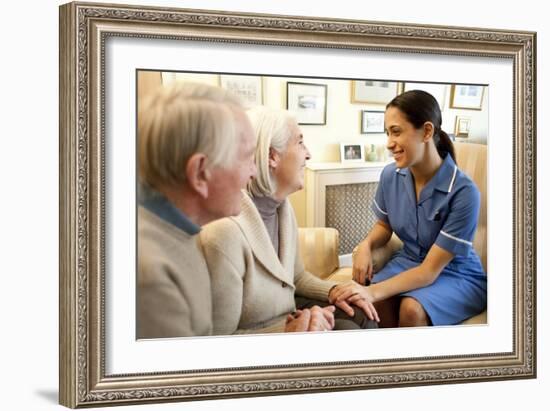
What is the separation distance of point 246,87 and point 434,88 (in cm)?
56

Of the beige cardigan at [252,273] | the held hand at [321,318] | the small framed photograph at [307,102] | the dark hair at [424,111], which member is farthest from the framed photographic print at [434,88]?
the held hand at [321,318]

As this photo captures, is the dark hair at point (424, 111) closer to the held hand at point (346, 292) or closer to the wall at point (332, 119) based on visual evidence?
the wall at point (332, 119)

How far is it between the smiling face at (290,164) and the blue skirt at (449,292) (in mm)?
370

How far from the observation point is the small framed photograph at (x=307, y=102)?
3.00 meters

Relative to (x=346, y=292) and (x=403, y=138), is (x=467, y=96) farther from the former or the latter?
(x=346, y=292)

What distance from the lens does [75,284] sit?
2779 millimetres

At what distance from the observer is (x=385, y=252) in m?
3.15

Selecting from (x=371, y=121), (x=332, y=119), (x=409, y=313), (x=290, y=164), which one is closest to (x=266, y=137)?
(x=290, y=164)

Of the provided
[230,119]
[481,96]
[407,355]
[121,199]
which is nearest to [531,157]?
[481,96]

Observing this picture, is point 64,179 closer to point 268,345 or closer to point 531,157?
point 268,345

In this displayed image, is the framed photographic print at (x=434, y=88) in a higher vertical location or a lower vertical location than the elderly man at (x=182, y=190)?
higher

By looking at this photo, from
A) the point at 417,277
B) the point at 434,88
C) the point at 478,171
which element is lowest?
the point at 417,277

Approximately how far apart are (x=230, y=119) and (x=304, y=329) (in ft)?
1.93

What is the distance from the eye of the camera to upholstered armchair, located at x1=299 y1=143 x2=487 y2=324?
10.0 ft
